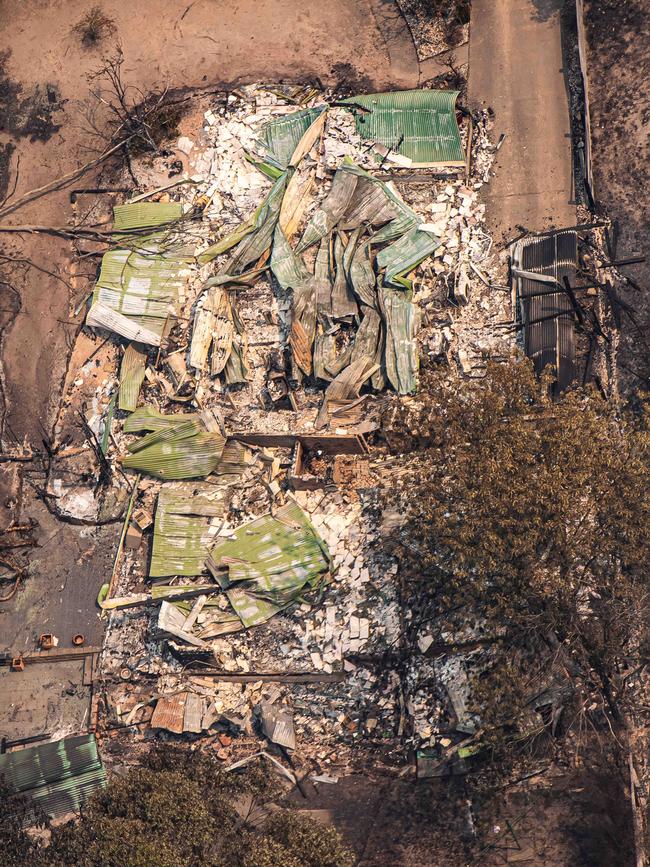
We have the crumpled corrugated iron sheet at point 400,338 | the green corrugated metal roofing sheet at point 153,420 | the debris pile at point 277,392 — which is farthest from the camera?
the green corrugated metal roofing sheet at point 153,420

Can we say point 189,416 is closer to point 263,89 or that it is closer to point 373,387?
point 373,387

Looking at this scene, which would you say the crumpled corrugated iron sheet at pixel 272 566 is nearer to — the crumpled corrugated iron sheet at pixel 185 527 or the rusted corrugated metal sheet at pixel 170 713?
the crumpled corrugated iron sheet at pixel 185 527

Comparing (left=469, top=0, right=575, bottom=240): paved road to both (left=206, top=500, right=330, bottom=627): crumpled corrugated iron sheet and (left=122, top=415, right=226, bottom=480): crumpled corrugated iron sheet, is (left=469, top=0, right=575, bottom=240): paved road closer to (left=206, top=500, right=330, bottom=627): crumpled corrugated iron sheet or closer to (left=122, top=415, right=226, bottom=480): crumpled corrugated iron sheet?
(left=122, top=415, right=226, bottom=480): crumpled corrugated iron sheet

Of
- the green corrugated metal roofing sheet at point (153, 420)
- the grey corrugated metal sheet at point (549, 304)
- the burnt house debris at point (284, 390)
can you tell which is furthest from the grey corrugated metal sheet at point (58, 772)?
Answer: the grey corrugated metal sheet at point (549, 304)

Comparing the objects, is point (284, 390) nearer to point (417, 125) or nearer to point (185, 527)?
point (185, 527)

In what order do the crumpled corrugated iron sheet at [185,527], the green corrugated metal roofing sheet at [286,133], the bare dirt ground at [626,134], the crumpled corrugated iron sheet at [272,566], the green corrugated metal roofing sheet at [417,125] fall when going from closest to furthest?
the crumpled corrugated iron sheet at [272,566] → the crumpled corrugated iron sheet at [185,527] → the bare dirt ground at [626,134] → the green corrugated metal roofing sheet at [417,125] → the green corrugated metal roofing sheet at [286,133]

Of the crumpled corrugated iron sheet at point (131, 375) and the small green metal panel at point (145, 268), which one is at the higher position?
the small green metal panel at point (145, 268)

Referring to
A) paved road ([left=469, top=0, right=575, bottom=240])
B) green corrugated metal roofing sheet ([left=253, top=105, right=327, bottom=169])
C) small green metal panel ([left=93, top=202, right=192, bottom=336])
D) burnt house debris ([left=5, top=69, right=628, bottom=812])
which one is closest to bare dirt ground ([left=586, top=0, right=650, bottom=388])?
paved road ([left=469, top=0, right=575, bottom=240])
